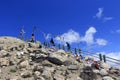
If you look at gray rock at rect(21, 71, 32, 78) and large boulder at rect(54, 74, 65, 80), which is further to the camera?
gray rock at rect(21, 71, 32, 78)

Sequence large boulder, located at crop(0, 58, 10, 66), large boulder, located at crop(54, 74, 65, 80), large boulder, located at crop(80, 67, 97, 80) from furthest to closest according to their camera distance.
A: large boulder, located at crop(0, 58, 10, 66), large boulder, located at crop(80, 67, 97, 80), large boulder, located at crop(54, 74, 65, 80)

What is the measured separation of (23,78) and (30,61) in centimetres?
418

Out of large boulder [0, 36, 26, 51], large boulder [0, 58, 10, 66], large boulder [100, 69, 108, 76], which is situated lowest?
large boulder [100, 69, 108, 76]

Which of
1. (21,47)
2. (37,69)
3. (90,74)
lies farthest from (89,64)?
(21,47)

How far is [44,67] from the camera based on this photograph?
35125 mm

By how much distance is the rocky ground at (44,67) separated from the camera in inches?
1324

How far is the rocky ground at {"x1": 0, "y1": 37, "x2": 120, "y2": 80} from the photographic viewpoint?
33625 mm

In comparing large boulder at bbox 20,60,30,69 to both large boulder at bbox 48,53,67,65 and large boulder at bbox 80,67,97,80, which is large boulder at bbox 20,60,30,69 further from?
large boulder at bbox 80,67,97,80

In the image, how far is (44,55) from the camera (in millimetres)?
37969

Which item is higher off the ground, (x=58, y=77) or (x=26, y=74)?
(x=26, y=74)

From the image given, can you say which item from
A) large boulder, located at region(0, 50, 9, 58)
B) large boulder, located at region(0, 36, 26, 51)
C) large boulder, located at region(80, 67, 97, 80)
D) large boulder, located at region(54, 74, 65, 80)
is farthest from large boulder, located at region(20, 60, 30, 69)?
large boulder, located at region(0, 36, 26, 51)

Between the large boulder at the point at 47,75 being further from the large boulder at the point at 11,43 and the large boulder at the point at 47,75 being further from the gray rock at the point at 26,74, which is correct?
the large boulder at the point at 11,43

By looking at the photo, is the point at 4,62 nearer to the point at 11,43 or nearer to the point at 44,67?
the point at 44,67

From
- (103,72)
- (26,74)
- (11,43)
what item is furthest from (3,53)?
(103,72)
